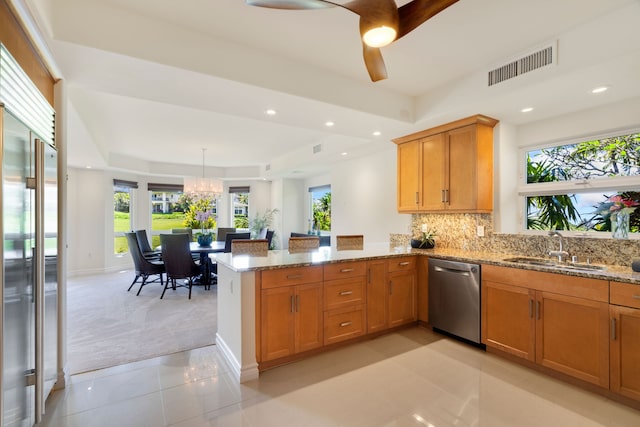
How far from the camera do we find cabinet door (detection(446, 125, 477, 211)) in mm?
3289

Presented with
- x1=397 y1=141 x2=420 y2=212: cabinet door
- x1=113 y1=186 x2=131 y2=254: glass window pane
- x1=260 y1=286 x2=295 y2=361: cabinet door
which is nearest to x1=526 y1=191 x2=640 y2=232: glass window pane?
x1=397 y1=141 x2=420 y2=212: cabinet door

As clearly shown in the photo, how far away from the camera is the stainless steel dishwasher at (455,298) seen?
296 cm

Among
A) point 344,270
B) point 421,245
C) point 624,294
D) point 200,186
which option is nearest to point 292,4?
point 344,270

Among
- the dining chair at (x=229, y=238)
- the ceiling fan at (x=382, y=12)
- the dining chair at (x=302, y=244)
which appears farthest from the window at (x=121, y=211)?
the ceiling fan at (x=382, y=12)

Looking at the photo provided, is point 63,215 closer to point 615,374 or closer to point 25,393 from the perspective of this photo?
point 25,393

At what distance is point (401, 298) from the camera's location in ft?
11.2

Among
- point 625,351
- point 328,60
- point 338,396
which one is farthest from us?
point 328,60

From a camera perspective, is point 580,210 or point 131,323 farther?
point 131,323

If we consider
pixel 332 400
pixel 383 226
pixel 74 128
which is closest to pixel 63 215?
pixel 74 128

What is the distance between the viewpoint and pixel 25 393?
1.52 metres

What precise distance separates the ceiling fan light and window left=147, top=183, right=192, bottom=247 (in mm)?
7063

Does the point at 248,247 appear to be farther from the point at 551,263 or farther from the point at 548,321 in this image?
the point at 551,263

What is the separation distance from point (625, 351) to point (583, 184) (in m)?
1.64

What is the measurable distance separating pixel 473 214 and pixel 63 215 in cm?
407
